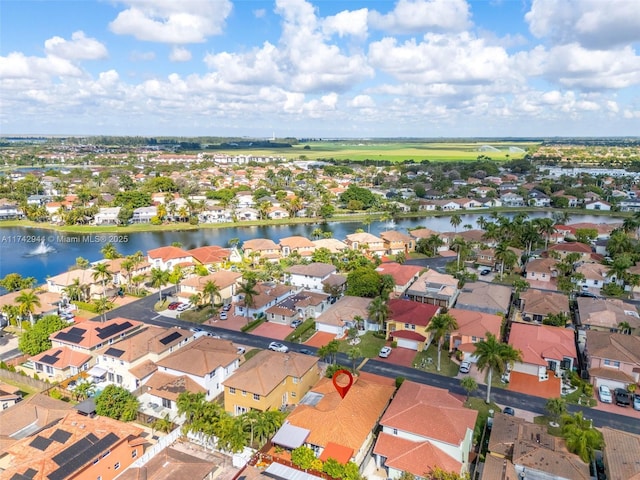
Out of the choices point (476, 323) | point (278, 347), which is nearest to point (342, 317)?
point (278, 347)

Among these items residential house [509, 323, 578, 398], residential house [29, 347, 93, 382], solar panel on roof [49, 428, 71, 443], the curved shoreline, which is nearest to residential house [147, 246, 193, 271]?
residential house [29, 347, 93, 382]

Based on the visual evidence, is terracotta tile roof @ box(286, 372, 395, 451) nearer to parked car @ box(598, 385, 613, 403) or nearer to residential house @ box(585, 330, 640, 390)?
parked car @ box(598, 385, 613, 403)

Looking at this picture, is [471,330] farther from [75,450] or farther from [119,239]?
[119,239]

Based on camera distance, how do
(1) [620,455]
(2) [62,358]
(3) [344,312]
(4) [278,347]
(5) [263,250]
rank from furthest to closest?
1. (5) [263,250]
2. (3) [344,312]
3. (4) [278,347]
4. (2) [62,358]
5. (1) [620,455]

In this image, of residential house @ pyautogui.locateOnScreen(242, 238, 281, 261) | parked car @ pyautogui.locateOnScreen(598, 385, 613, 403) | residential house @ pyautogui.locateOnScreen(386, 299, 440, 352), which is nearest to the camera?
parked car @ pyautogui.locateOnScreen(598, 385, 613, 403)

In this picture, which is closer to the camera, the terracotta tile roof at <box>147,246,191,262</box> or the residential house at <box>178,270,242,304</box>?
the residential house at <box>178,270,242,304</box>

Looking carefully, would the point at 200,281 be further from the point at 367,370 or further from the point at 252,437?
the point at 252,437
